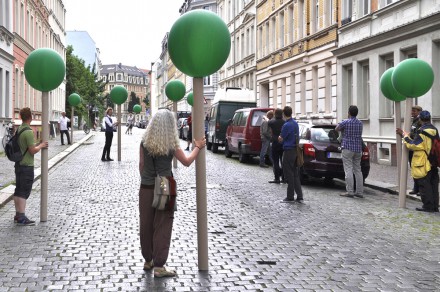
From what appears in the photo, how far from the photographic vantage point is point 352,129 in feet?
41.7

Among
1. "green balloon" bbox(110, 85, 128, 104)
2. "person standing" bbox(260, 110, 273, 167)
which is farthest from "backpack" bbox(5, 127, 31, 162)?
"green balloon" bbox(110, 85, 128, 104)

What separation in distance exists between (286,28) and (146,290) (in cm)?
3109

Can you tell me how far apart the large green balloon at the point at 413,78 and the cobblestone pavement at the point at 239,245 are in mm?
→ 2148

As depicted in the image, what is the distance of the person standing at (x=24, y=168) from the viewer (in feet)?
29.3

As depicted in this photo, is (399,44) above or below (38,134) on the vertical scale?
above

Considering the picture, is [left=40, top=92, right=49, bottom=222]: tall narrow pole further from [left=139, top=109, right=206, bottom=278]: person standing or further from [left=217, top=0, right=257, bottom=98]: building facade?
[left=217, top=0, right=257, bottom=98]: building facade

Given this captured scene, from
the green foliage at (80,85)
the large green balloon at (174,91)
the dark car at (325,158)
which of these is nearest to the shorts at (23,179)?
the dark car at (325,158)

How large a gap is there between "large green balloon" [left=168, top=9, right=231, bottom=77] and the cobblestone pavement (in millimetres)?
2122

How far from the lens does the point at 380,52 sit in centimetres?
2211

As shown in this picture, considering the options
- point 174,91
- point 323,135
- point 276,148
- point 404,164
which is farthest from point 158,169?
point 174,91

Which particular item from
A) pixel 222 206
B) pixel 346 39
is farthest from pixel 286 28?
pixel 222 206

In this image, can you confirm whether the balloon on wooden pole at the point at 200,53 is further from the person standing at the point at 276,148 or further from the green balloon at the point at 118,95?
the green balloon at the point at 118,95

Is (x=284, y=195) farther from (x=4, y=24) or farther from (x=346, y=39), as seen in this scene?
(x=4, y=24)

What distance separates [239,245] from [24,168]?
3.50 m
